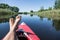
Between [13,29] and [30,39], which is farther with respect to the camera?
[30,39]

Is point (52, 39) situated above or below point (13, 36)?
below

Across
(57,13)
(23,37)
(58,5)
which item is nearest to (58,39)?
(23,37)

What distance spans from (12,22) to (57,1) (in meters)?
54.8

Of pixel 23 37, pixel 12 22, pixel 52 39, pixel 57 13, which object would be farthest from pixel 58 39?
pixel 57 13

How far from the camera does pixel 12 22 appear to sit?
221 centimetres

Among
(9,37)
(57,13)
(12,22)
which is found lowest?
(57,13)

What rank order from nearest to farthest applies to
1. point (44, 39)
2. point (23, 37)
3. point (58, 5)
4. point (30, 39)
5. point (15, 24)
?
point (15, 24)
point (30, 39)
point (23, 37)
point (44, 39)
point (58, 5)

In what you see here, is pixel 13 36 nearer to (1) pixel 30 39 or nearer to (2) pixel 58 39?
(1) pixel 30 39

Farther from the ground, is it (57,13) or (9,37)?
(9,37)

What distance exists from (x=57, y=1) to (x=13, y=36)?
55090 mm

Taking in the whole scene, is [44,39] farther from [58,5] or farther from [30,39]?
[58,5]

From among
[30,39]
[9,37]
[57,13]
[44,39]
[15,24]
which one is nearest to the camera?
[9,37]

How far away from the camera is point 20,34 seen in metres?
6.91

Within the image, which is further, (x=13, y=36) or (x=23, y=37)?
(x=23, y=37)
